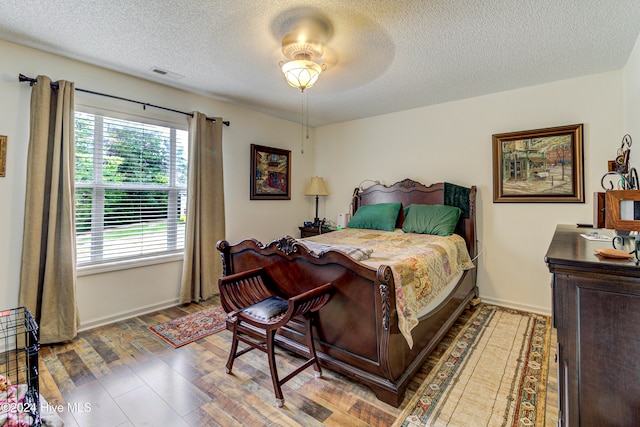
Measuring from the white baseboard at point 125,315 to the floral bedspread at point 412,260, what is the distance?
1.88 meters

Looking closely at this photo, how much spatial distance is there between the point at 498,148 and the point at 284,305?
9.71ft

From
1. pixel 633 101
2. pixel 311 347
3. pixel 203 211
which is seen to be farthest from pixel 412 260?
pixel 203 211

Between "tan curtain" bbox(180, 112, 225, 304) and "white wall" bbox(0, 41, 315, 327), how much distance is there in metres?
0.19

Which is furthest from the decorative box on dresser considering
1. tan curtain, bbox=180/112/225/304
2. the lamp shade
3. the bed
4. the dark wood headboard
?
the lamp shade

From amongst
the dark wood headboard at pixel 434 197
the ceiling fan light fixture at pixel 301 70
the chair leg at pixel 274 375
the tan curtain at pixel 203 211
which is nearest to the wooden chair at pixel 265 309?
the chair leg at pixel 274 375

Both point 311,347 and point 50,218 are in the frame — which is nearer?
point 311,347

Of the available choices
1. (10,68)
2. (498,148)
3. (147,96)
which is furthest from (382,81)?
(10,68)

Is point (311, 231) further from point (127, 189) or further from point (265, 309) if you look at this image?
point (265, 309)

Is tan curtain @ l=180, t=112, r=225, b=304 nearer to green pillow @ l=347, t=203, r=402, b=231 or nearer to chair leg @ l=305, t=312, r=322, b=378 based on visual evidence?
green pillow @ l=347, t=203, r=402, b=231

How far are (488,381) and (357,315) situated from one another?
1042 mm

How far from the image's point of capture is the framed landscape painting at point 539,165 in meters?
2.99

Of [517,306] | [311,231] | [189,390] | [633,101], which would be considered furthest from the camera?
[311,231]

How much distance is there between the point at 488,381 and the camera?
2.03 metres

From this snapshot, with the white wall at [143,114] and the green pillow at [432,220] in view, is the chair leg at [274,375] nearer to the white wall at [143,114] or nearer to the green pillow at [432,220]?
the white wall at [143,114]
